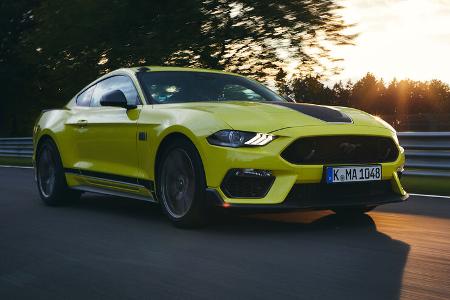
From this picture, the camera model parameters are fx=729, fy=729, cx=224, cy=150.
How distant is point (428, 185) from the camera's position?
33.2 feet

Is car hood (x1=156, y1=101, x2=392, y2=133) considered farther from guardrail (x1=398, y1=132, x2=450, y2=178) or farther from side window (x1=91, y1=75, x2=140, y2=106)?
guardrail (x1=398, y1=132, x2=450, y2=178)

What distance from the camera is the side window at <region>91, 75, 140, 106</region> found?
701cm

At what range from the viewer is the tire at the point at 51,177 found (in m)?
8.16

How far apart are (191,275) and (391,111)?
441 feet

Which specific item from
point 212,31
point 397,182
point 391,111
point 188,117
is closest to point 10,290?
point 188,117

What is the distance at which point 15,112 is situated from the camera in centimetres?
4228

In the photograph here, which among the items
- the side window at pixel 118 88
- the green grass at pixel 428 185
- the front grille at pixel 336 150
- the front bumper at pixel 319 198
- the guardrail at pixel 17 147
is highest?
the side window at pixel 118 88

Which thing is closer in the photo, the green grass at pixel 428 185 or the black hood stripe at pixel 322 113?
the black hood stripe at pixel 322 113

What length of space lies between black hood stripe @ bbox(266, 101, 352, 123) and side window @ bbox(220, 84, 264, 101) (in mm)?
776

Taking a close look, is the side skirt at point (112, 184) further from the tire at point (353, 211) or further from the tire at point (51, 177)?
the tire at point (353, 211)

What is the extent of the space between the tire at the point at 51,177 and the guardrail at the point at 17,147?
1320cm

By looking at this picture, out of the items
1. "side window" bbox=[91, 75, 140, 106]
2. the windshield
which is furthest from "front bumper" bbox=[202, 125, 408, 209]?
"side window" bbox=[91, 75, 140, 106]

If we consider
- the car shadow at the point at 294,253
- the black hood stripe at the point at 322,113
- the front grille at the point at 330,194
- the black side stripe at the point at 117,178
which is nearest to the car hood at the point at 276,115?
the black hood stripe at the point at 322,113

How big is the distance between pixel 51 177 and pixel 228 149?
3.45 m
